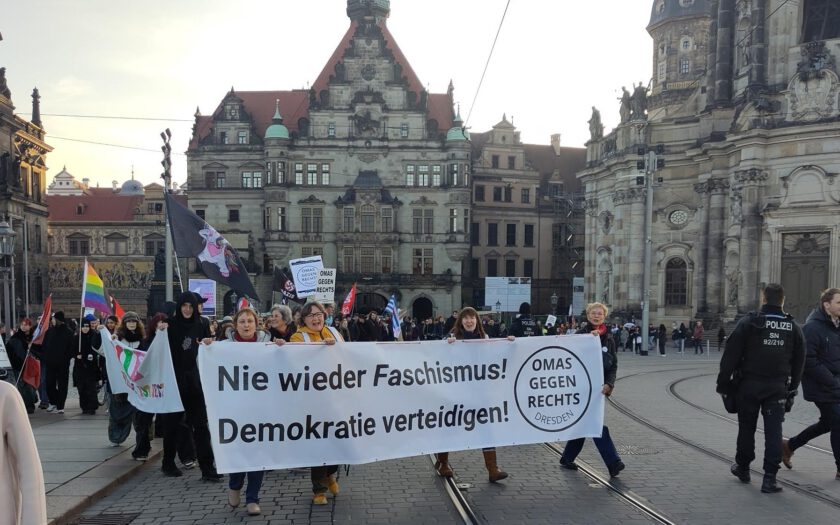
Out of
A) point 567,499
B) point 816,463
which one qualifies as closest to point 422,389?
point 567,499

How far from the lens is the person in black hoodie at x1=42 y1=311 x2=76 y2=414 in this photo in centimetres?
1123

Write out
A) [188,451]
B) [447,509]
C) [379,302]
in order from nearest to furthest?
[447,509] < [188,451] < [379,302]

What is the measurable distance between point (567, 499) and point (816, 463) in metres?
4.03

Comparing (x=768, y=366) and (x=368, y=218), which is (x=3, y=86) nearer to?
(x=368, y=218)

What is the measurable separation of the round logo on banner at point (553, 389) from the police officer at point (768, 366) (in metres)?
1.49

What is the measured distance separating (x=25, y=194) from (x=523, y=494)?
5312 cm

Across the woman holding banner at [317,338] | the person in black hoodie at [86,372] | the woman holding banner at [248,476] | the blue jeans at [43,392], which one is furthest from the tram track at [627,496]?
the blue jeans at [43,392]

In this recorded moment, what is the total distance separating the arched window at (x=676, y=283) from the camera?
37562mm

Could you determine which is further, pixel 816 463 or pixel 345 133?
pixel 345 133

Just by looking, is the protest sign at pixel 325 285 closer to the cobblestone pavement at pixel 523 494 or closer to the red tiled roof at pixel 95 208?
the cobblestone pavement at pixel 523 494

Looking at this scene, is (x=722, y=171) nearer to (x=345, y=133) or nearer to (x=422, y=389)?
(x=345, y=133)

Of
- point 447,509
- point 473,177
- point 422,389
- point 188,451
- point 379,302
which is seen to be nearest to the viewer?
point 447,509

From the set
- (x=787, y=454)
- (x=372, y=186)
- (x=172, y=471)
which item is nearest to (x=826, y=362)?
(x=787, y=454)

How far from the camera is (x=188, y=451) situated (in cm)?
770
